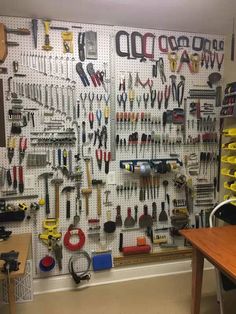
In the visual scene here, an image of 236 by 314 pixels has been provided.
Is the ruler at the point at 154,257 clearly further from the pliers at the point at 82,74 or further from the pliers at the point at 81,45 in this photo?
the pliers at the point at 81,45

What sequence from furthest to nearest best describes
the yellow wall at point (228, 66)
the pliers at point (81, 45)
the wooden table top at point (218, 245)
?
the yellow wall at point (228, 66) → the pliers at point (81, 45) → the wooden table top at point (218, 245)

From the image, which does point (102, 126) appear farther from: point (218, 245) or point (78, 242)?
point (218, 245)

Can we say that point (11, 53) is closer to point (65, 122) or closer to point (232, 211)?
point (65, 122)

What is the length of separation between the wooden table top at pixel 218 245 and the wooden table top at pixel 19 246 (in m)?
1.14

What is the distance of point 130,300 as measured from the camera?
2.38 meters

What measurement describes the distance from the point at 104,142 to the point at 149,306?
4.83ft

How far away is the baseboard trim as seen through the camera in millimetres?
2494

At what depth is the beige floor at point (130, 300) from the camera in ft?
7.36

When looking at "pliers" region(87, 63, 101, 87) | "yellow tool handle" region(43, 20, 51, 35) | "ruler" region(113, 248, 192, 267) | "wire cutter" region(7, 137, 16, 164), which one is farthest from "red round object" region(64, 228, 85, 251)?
"yellow tool handle" region(43, 20, 51, 35)

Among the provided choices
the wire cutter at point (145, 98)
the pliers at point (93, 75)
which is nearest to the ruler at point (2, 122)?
the pliers at point (93, 75)

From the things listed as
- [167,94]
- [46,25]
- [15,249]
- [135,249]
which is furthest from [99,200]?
[46,25]

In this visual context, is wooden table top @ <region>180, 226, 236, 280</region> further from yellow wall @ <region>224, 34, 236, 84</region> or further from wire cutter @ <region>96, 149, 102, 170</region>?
yellow wall @ <region>224, 34, 236, 84</region>

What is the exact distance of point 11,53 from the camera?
225 cm

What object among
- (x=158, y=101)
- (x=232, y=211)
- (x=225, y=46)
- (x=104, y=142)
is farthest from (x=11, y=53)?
(x=232, y=211)
